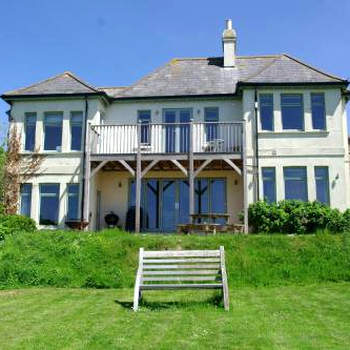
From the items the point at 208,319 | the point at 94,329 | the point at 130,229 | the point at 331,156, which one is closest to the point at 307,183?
the point at 331,156

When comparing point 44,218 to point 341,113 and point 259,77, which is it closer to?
point 259,77

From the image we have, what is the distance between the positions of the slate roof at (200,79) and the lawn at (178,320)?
11307mm

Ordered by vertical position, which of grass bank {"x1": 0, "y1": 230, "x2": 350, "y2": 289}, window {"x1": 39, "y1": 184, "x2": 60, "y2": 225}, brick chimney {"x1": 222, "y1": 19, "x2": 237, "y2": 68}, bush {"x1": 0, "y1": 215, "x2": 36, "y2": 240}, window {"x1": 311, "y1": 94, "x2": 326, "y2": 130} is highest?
brick chimney {"x1": 222, "y1": 19, "x2": 237, "y2": 68}

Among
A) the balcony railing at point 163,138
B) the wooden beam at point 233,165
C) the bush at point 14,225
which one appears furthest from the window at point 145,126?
the bush at point 14,225

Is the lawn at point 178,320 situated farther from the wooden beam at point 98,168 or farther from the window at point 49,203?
the window at point 49,203

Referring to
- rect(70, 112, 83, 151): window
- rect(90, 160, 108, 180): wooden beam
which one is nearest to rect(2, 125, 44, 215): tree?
rect(70, 112, 83, 151): window

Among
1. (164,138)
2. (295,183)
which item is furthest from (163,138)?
(295,183)

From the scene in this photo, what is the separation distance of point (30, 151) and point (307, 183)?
12137 mm

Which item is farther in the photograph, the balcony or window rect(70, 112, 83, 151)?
window rect(70, 112, 83, 151)

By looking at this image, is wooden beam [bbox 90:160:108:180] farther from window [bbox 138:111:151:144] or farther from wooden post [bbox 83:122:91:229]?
window [bbox 138:111:151:144]

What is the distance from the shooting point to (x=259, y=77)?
20.0 metres

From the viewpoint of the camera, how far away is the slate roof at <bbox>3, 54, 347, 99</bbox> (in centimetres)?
1998

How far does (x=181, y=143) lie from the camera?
810 inches

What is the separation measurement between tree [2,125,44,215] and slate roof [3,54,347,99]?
88.6 inches
